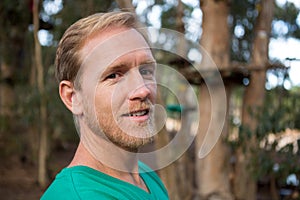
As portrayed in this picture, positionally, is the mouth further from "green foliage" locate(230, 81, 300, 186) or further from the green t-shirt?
"green foliage" locate(230, 81, 300, 186)

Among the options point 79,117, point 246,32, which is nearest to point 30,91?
point 246,32

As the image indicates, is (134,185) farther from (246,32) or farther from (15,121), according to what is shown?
(15,121)

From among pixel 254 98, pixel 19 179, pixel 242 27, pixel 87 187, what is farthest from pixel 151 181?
pixel 19 179

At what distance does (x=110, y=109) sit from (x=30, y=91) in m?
7.89

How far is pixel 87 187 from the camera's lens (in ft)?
3.27

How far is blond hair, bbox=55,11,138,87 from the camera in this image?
1.06 metres

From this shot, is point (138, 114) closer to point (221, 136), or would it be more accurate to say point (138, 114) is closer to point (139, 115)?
point (139, 115)

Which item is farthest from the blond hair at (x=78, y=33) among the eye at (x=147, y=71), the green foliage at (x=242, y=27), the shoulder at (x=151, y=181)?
the green foliage at (x=242, y=27)

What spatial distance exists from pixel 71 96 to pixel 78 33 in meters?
0.16

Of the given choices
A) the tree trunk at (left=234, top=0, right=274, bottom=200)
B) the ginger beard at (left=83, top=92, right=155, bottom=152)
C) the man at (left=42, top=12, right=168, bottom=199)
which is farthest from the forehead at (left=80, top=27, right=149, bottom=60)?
the tree trunk at (left=234, top=0, right=274, bottom=200)

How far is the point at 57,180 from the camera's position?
104 centimetres

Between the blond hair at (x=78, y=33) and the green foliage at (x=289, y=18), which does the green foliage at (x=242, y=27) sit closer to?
the green foliage at (x=289, y=18)

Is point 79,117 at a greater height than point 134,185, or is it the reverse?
point 79,117

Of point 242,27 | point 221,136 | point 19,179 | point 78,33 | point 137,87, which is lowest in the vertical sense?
point 19,179
